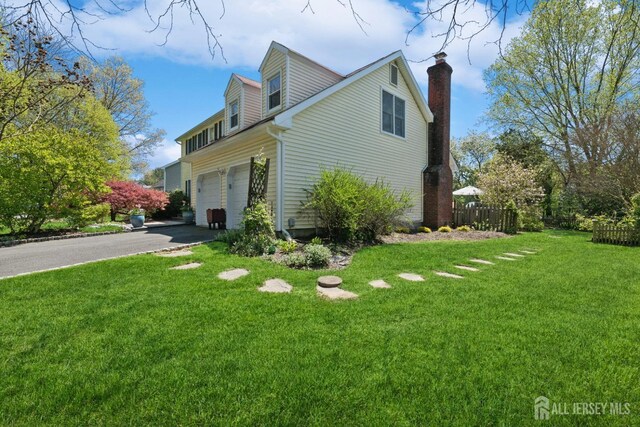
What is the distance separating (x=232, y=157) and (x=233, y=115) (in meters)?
3.22

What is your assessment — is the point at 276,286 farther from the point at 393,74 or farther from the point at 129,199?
the point at 129,199

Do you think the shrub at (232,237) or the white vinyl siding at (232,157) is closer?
the shrub at (232,237)

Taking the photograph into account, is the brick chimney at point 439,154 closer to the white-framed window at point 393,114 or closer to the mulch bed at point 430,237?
the mulch bed at point 430,237

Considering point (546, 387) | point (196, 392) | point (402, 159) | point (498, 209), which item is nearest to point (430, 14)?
point (546, 387)

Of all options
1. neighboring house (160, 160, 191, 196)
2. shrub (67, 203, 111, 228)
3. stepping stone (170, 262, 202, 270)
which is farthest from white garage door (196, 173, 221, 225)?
neighboring house (160, 160, 191, 196)

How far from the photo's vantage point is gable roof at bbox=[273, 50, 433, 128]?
8414mm

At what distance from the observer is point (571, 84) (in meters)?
19.0

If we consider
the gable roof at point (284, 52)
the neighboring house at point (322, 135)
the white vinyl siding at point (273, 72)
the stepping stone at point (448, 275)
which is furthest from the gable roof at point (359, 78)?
the stepping stone at point (448, 275)

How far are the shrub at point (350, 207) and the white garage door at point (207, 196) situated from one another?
4985mm

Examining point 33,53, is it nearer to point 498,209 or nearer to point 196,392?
point 196,392

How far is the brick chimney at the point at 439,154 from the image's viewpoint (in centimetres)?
1323

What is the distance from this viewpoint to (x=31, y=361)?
2.53 meters

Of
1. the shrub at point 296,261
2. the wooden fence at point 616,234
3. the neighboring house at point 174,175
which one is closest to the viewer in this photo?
the shrub at point 296,261
